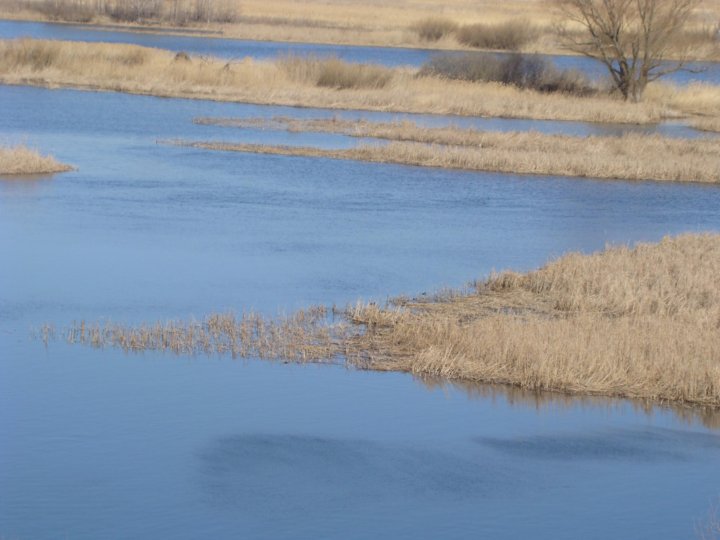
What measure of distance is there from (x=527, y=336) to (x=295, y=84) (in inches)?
Answer: 1176

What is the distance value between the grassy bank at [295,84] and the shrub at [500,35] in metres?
18.3

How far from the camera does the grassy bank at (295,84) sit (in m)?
39.2

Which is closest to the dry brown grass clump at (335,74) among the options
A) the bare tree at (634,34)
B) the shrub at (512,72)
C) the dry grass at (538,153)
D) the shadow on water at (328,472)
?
the shrub at (512,72)

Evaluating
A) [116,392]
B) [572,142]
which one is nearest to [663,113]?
[572,142]

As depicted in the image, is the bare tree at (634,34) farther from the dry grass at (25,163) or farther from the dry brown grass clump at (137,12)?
the dry brown grass clump at (137,12)

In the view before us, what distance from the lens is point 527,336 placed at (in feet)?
41.8

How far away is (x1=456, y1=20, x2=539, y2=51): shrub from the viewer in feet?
201

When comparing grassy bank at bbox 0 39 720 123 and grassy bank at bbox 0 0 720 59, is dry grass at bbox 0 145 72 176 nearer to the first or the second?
grassy bank at bbox 0 39 720 123

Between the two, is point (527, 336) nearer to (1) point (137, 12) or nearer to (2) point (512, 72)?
(2) point (512, 72)

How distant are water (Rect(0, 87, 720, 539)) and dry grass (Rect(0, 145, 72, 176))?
7.79 ft

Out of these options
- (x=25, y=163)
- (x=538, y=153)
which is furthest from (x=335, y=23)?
(x=25, y=163)

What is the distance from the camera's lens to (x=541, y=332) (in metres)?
12.9

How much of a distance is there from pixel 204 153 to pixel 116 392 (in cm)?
1673

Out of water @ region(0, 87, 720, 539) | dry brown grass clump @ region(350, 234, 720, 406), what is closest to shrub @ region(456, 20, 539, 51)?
water @ region(0, 87, 720, 539)
